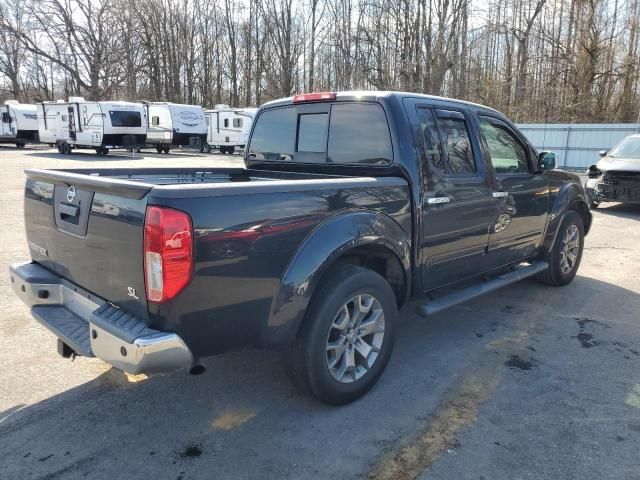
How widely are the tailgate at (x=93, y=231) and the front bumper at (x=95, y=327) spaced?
62mm

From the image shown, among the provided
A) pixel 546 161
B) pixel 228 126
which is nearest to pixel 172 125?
pixel 228 126

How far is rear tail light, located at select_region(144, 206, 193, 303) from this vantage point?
7.54ft

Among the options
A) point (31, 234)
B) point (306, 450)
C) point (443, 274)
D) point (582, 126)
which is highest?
point (582, 126)

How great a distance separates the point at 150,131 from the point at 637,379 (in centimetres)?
3021

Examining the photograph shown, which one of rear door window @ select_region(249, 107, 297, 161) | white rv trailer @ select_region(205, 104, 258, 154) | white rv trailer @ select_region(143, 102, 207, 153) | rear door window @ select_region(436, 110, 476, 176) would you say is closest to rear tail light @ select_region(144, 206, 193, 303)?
rear door window @ select_region(249, 107, 297, 161)

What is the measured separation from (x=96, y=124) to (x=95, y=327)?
1045 inches

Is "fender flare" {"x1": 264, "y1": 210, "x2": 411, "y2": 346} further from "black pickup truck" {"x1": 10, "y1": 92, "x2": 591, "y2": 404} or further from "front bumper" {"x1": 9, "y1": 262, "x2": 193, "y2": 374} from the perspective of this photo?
"front bumper" {"x1": 9, "y1": 262, "x2": 193, "y2": 374}

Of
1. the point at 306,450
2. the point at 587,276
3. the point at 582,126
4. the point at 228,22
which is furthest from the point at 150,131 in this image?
the point at 306,450

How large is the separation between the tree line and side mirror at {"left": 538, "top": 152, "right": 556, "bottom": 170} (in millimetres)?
23280

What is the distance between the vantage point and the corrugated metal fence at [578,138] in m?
20.3

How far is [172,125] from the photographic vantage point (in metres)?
29.6

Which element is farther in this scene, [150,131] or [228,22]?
[228,22]

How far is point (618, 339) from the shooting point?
4.33 m

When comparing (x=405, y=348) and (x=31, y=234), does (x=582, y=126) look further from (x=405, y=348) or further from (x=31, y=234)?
(x=31, y=234)
